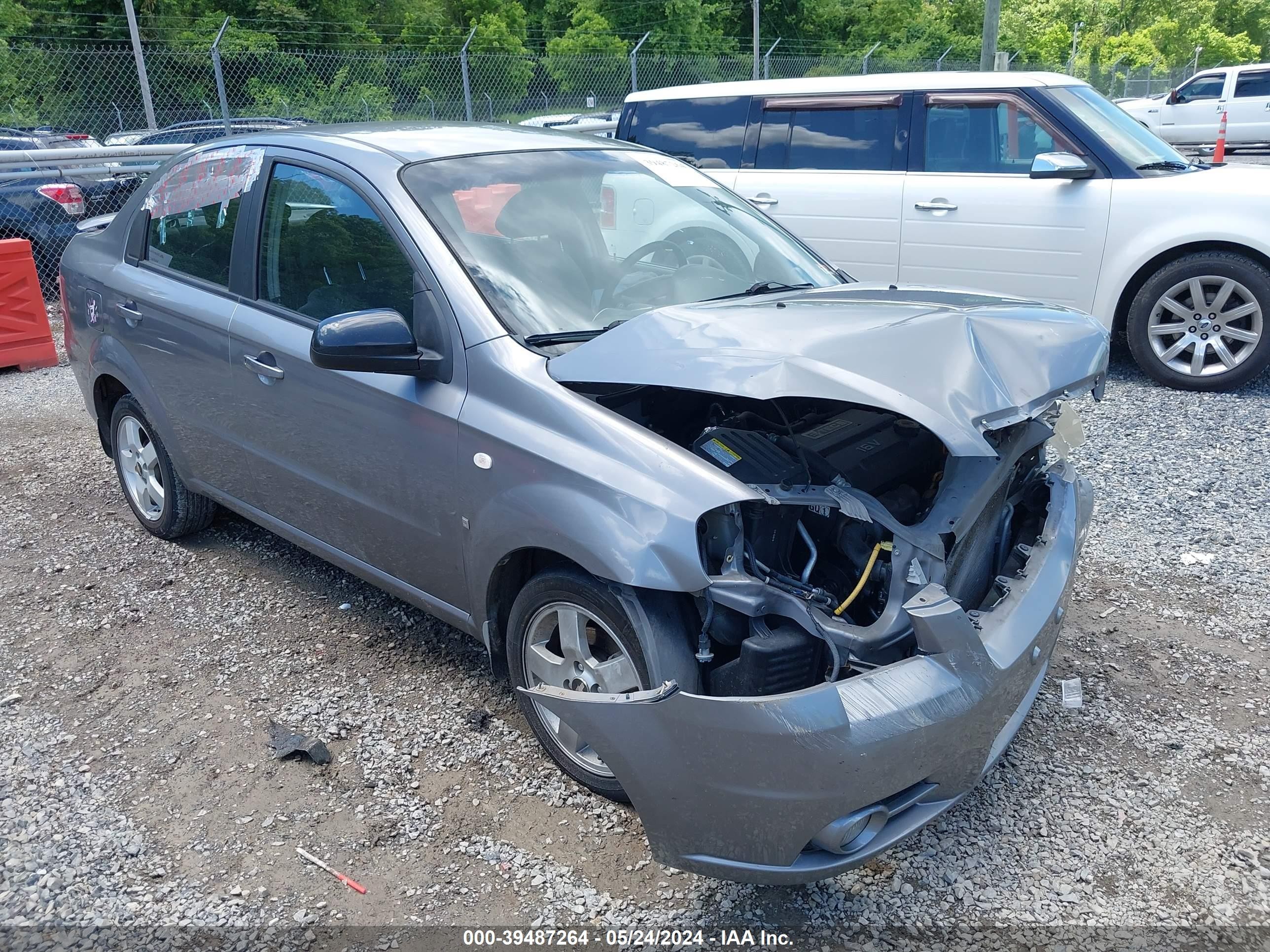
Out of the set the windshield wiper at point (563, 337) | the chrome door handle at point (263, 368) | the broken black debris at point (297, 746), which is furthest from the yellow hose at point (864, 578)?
the chrome door handle at point (263, 368)

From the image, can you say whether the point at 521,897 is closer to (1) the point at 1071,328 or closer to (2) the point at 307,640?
(2) the point at 307,640

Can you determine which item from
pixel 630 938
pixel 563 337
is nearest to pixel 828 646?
pixel 630 938

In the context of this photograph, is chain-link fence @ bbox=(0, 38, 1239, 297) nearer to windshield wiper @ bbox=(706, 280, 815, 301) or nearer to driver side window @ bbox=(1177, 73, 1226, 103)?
driver side window @ bbox=(1177, 73, 1226, 103)

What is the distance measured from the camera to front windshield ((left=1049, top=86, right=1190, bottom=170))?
6645mm

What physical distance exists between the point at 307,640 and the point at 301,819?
111 centimetres

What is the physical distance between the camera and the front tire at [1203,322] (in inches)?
249

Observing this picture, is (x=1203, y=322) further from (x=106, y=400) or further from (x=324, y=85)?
(x=324, y=85)

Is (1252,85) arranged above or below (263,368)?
above

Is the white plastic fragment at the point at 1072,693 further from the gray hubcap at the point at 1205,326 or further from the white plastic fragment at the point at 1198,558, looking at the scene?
the gray hubcap at the point at 1205,326

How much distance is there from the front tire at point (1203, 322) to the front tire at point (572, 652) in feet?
17.5

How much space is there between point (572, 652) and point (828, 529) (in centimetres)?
78

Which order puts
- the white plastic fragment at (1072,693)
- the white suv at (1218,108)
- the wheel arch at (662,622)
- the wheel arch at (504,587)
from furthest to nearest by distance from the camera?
the white suv at (1218,108) < the white plastic fragment at (1072,693) < the wheel arch at (504,587) < the wheel arch at (662,622)

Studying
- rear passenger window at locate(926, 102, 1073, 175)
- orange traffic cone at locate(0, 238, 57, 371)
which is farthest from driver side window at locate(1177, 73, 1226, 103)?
orange traffic cone at locate(0, 238, 57, 371)

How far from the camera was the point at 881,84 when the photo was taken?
7.19 meters
